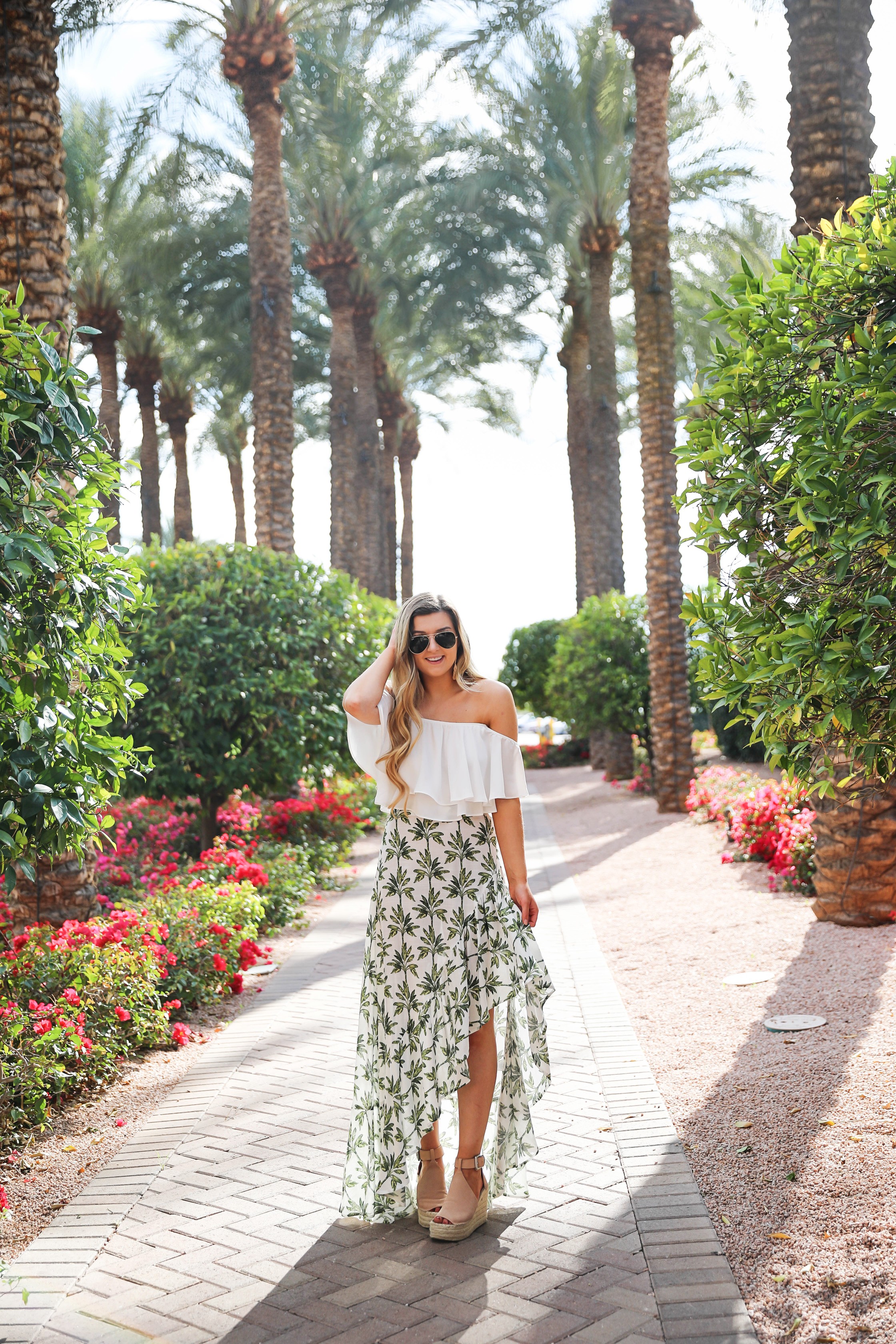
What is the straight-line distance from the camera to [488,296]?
24281 mm

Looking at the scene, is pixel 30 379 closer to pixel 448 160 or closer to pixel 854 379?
pixel 854 379

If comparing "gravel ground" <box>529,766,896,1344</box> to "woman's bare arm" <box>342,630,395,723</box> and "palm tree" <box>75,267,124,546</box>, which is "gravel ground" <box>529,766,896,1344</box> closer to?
"woman's bare arm" <box>342,630,395,723</box>

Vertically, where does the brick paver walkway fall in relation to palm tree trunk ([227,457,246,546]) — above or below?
below

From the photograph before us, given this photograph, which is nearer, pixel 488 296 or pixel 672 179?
pixel 672 179

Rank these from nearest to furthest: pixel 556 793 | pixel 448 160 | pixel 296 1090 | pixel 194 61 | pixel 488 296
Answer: pixel 296 1090 → pixel 194 61 → pixel 556 793 → pixel 448 160 → pixel 488 296

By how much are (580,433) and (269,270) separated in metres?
10.1

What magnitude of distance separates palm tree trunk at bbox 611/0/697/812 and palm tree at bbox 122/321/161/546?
1352 centimetres

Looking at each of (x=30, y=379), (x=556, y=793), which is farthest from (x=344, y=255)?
(x=30, y=379)

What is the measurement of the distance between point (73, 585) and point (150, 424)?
2262 cm

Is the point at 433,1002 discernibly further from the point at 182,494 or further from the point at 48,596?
the point at 182,494

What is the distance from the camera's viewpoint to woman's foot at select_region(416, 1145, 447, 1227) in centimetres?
354

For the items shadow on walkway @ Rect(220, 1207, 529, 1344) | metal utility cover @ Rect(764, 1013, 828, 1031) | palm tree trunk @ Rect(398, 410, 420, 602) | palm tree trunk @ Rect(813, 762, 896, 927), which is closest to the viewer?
shadow on walkway @ Rect(220, 1207, 529, 1344)

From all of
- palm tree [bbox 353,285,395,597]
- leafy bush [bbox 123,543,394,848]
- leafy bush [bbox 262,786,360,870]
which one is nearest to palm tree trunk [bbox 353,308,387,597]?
palm tree [bbox 353,285,395,597]

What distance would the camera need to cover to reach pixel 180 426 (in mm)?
28891
